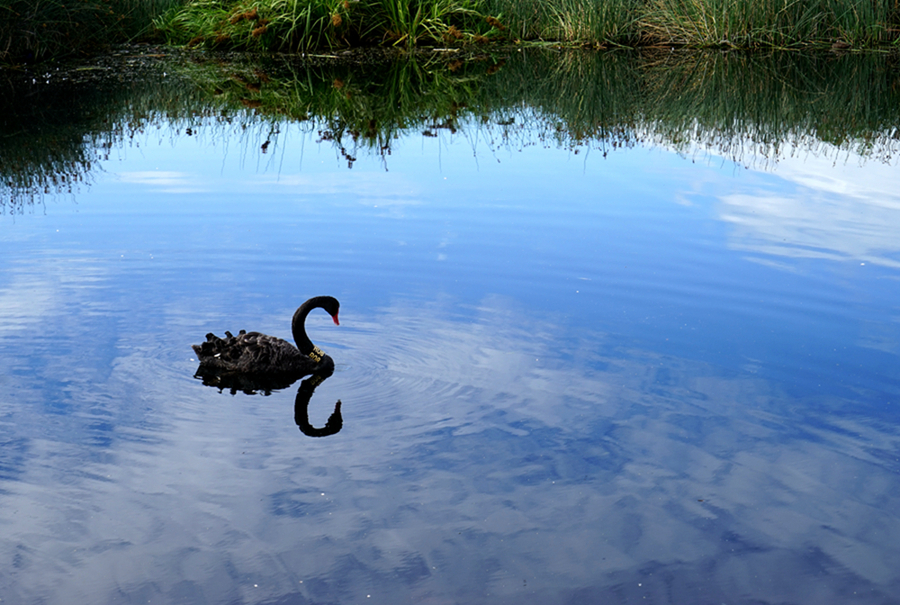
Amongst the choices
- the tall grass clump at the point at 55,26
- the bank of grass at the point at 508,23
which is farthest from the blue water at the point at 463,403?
the bank of grass at the point at 508,23

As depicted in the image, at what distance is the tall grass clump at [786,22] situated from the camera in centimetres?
1856

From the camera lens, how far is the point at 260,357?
5.62m

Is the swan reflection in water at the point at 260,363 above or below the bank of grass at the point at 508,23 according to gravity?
below

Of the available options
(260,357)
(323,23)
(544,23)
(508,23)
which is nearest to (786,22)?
(544,23)

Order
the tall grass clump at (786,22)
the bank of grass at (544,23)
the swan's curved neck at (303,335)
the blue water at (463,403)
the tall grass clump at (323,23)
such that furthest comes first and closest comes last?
the tall grass clump at (323,23) → the bank of grass at (544,23) → the tall grass clump at (786,22) → the swan's curved neck at (303,335) → the blue water at (463,403)

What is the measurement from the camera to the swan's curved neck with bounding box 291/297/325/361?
5762 mm

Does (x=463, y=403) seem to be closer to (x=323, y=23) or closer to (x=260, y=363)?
(x=260, y=363)

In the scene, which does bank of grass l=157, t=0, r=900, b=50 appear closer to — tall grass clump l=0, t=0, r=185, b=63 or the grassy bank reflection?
the grassy bank reflection

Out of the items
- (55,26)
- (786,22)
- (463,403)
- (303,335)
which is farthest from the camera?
(786,22)

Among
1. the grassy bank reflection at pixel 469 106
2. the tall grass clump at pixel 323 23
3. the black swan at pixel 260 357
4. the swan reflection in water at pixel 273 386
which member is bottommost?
the swan reflection in water at pixel 273 386

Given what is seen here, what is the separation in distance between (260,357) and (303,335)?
0.30 m

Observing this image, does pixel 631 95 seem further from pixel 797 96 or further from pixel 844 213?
pixel 844 213

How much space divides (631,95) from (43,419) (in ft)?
35.7

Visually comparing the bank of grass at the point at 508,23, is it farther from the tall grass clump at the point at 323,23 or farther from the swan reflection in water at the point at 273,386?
the swan reflection in water at the point at 273,386
